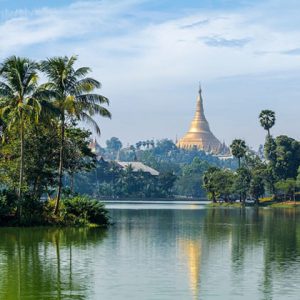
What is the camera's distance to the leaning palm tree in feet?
193

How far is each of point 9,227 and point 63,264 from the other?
75.2 feet

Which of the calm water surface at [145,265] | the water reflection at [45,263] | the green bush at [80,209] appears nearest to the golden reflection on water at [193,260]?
the calm water surface at [145,265]

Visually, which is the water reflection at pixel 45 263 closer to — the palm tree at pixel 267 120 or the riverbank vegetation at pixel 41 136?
the riverbank vegetation at pixel 41 136

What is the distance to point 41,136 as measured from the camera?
62375 millimetres

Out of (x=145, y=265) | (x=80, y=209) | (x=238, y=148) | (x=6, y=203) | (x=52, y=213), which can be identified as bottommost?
(x=145, y=265)

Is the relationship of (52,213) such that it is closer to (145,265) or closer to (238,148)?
(145,265)

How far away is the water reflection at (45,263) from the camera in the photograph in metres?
27.0

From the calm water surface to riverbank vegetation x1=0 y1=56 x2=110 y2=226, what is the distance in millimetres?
3667

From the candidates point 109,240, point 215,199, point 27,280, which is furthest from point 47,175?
point 215,199

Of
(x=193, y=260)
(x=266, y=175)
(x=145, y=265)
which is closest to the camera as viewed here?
(x=145, y=265)

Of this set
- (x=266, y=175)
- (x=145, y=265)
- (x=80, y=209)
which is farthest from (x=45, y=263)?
(x=266, y=175)

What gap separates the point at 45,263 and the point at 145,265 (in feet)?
14.7

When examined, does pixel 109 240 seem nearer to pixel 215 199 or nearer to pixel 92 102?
pixel 92 102

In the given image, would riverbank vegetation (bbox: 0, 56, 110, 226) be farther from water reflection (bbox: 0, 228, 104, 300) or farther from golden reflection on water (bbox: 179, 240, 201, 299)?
golden reflection on water (bbox: 179, 240, 201, 299)
